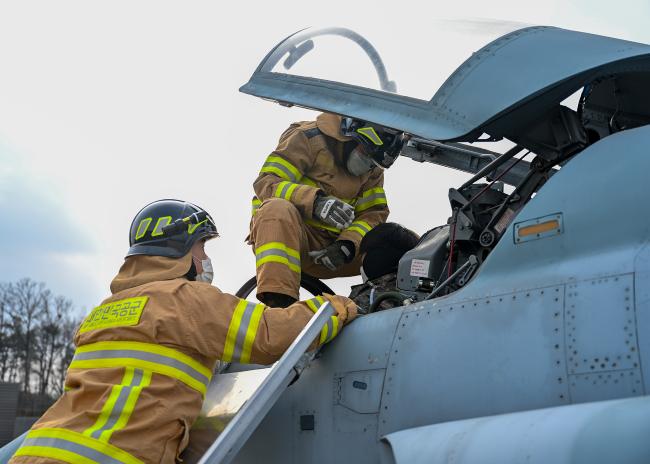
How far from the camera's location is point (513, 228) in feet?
11.1

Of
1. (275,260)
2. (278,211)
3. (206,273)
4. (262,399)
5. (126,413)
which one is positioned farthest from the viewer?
(278,211)

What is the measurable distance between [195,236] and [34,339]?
4152 centimetres

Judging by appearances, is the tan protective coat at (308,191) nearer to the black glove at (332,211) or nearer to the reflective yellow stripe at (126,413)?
the black glove at (332,211)

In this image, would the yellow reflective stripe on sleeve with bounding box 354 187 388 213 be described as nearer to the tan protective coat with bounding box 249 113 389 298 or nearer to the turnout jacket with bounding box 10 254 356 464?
the tan protective coat with bounding box 249 113 389 298

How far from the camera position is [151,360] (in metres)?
3.63

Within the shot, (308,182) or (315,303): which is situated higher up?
(308,182)

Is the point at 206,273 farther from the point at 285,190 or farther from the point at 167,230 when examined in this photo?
the point at 285,190

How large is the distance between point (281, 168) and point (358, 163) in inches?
21.4

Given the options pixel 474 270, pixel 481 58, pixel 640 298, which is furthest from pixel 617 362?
pixel 481 58

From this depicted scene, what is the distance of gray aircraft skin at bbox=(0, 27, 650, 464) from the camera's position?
9.00ft

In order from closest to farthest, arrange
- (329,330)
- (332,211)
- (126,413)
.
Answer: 1. (126,413)
2. (329,330)
3. (332,211)

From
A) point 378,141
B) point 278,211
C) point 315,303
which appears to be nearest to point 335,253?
point 278,211

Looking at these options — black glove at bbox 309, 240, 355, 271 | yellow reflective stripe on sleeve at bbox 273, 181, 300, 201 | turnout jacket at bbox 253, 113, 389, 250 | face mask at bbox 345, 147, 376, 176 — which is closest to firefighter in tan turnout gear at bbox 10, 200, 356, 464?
yellow reflective stripe on sleeve at bbox 273, 181, 300, 201

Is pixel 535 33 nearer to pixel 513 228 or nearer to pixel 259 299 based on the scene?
pixel 513 228
